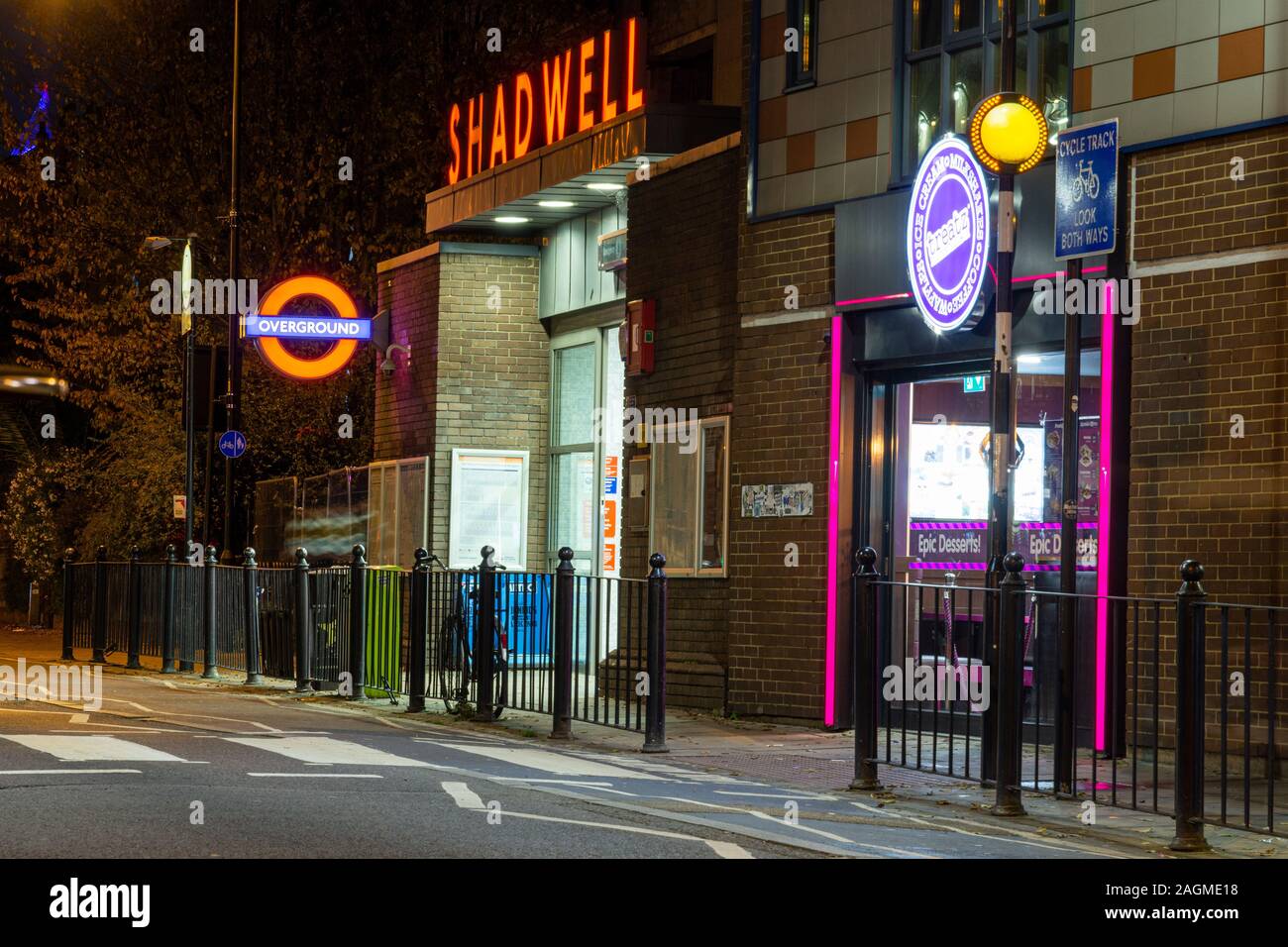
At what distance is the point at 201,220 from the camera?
3384cm

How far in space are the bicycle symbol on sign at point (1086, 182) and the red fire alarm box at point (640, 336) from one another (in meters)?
6.91

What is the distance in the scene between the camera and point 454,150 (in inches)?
869

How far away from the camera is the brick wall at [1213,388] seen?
38.1 feet

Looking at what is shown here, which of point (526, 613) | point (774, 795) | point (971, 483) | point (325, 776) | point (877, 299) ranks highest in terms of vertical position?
point (877, 299)

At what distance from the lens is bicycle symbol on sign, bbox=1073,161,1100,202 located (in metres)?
11.4

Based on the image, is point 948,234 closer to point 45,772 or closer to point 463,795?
point 463,795

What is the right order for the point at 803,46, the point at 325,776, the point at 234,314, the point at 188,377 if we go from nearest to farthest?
the point at 325,776, the point at 803,46, the point at 234,314, the point at 188,377

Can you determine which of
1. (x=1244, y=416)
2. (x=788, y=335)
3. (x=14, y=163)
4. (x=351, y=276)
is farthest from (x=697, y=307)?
(x=14, y=163)

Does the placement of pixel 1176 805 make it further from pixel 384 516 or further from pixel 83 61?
pixel 83 61

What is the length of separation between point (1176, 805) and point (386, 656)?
889 centimetres

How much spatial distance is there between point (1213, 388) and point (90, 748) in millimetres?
7906

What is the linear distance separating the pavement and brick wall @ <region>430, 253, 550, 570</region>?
803cm

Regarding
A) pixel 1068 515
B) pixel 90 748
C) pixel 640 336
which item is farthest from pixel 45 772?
pixel 640 336

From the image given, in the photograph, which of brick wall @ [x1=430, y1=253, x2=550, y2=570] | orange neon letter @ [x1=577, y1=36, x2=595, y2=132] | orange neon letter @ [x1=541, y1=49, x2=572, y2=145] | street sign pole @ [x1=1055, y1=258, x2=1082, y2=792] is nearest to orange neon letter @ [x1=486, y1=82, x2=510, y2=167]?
orange neon letter @ [x1=541, y1=49, x2=572, y2=145]
